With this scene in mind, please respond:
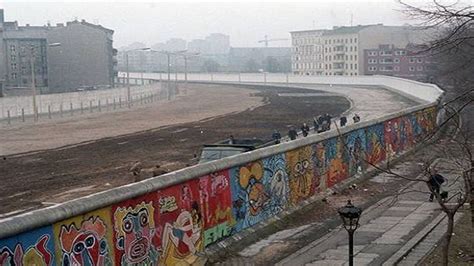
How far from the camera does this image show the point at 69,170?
3744cm

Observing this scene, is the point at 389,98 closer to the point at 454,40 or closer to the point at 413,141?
the point at 413,141

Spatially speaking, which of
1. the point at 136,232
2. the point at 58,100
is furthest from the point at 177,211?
the point at 58,100

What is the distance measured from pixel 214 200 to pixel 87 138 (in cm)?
3632

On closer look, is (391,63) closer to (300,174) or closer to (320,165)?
(320,165)

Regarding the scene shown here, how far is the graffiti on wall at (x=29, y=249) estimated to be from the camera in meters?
12.5

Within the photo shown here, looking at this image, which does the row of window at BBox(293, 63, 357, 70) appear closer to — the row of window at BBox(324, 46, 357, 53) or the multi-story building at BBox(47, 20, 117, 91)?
the row of window at BBox(324, 46, 357, 53)

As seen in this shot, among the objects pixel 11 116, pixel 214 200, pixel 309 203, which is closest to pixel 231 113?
pixel 11 116

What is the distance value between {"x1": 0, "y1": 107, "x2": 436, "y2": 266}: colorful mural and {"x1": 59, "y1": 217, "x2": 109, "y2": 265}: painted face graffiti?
0.06ft

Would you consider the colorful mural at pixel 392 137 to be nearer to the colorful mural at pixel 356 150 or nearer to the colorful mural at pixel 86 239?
the colorful mural at pixel 356 150

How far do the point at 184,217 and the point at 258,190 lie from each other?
447cm

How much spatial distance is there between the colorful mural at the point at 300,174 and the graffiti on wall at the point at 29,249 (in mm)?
11767

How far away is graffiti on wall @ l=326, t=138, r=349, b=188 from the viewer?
91.1 ft

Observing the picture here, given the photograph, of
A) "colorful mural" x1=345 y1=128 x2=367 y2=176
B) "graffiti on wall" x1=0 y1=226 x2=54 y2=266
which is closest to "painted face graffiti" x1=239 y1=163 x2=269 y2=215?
"graffiti on wall" x1=0 y1=226 x2=54 y2=266

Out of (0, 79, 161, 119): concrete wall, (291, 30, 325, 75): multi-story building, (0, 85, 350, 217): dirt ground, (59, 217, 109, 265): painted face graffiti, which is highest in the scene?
(291, 30, 325, 75): multi-story building
